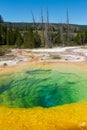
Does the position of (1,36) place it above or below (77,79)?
above

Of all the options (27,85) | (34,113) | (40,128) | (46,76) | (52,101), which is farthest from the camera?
(46,76)

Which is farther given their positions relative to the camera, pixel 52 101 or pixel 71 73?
pixel 71 73

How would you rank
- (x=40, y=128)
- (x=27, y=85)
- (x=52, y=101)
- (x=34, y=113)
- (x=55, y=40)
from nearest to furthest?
1. (x=40, y=128)
2. (x=34, y=113)
3. (x=52, y=101)
4. (x=27, y=85)
5. (x=55, y=40)

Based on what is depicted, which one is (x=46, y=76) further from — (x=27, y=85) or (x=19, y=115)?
(x=19, y=115)

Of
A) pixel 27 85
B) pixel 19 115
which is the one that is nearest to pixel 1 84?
pixel 27 85

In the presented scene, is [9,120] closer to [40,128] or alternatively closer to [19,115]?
[19,115]

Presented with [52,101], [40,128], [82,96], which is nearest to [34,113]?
[40,128]
